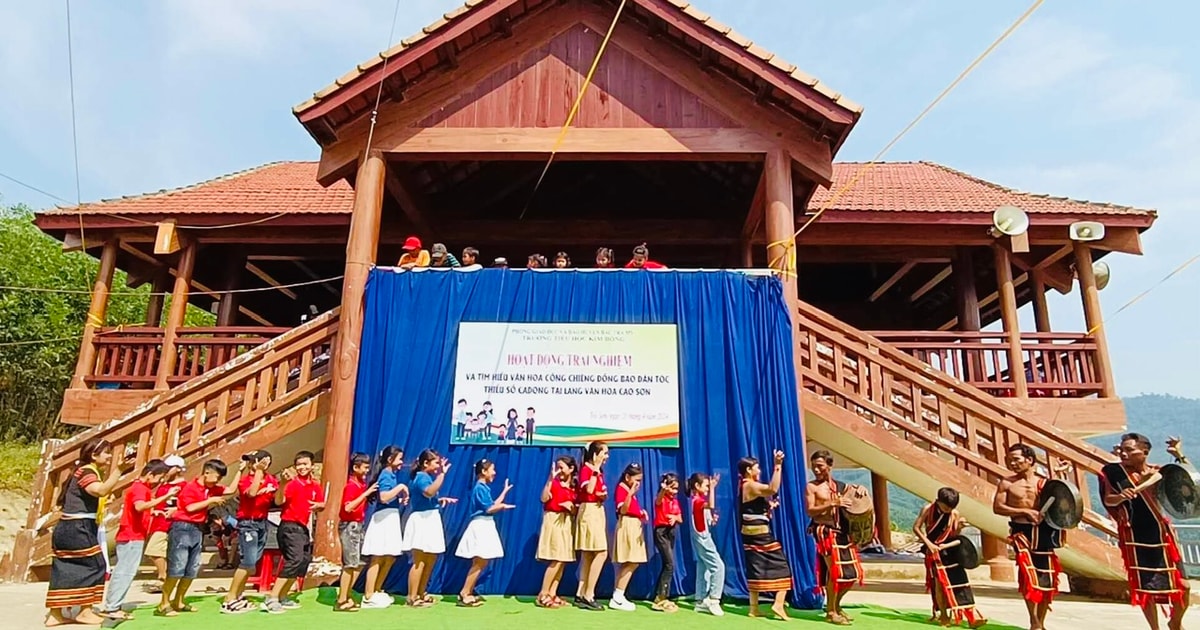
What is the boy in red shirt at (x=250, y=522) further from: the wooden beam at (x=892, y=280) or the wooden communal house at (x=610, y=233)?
the wooden beam at (x=892, y=280)

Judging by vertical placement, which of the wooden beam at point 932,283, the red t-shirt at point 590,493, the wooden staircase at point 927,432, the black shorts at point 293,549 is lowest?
the black shorts at point 293,549

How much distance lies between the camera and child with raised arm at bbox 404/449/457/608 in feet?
21.3

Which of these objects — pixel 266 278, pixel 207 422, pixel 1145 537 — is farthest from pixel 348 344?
pixel 266 278

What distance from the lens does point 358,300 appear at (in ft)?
26.0

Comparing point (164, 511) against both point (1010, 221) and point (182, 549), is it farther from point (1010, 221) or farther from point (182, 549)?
point (1010, 221)

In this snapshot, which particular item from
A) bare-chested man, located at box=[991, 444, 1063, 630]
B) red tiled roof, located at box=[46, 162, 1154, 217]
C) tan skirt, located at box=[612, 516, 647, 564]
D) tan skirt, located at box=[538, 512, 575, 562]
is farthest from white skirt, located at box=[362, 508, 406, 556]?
red tiled roof, located at box=[46, 162, 1154, 217]

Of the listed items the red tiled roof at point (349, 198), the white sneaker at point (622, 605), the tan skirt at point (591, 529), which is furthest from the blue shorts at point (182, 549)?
the red tiled roof at point (349, 198)

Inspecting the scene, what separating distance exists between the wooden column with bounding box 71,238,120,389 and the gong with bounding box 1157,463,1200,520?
12691mm

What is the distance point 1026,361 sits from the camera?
34.2 ft

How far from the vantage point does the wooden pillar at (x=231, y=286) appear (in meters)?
12.6

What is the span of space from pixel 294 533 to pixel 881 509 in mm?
13330

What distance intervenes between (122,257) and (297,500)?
8948 mm

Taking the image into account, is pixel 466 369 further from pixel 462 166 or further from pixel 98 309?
pixel 98 309

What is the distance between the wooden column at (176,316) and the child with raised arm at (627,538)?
7148 millimetres
